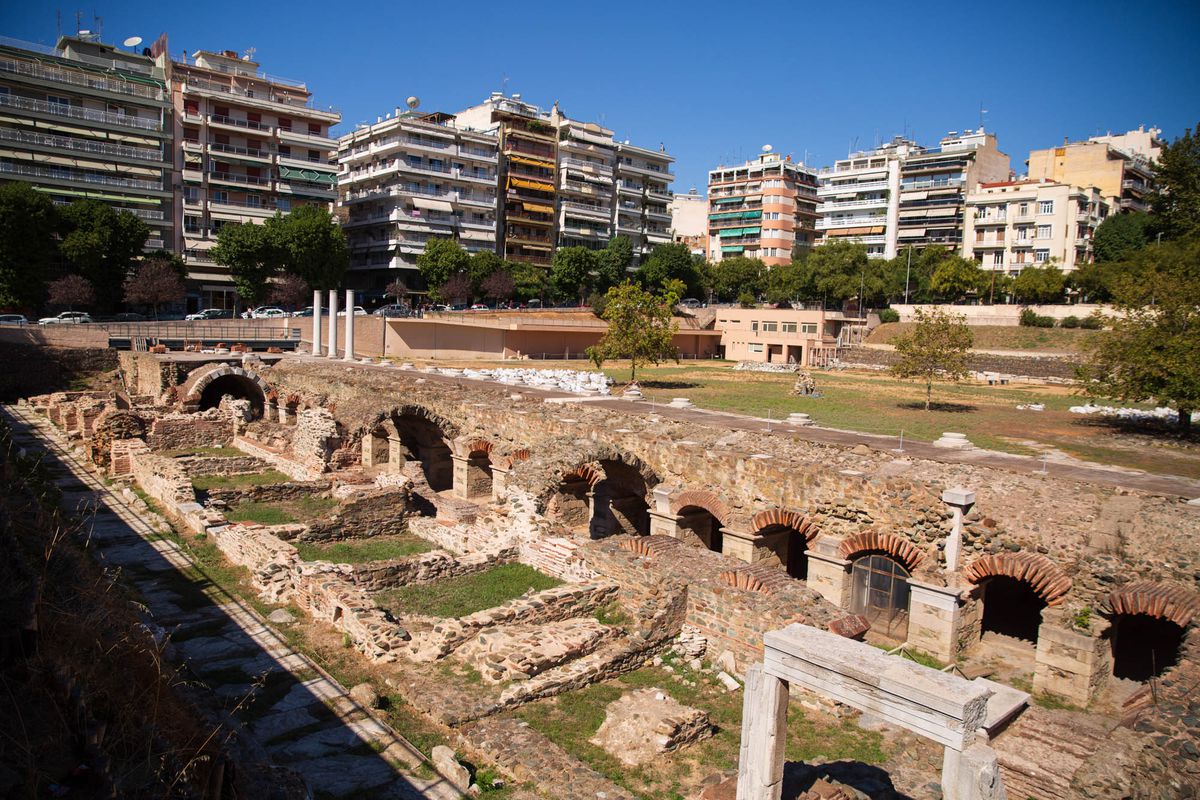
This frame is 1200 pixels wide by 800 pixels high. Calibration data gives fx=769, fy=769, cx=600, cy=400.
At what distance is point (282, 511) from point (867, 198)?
81249 mm

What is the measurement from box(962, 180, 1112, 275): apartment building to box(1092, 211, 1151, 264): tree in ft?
5.97

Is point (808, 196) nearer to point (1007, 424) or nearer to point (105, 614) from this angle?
point (1007, 424)

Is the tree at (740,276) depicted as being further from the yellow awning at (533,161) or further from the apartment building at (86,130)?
the apartment building at (86,130)

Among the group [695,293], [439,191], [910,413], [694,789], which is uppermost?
[439,191]

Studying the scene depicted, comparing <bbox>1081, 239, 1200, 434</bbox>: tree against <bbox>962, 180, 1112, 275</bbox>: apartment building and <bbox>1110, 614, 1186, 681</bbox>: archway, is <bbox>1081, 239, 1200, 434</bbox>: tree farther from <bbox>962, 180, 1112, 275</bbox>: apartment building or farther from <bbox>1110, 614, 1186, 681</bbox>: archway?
<bbox>962, 180, 1112, 275</bbox>: apartment building

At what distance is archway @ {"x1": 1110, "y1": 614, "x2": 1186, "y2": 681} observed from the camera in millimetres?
10977

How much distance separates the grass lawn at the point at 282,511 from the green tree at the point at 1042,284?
5715cm

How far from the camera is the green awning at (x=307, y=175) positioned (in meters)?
60.8

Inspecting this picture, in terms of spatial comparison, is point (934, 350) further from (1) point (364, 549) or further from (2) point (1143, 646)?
(1) point (364, 549)

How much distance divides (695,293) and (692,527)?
63.1 meters

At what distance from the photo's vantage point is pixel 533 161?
73062 mm

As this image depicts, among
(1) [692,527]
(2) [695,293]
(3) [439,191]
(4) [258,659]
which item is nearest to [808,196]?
(2) [695,293]

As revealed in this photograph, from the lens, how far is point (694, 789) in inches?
295

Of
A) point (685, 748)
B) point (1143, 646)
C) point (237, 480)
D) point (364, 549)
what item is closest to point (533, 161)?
point (237, 480)
